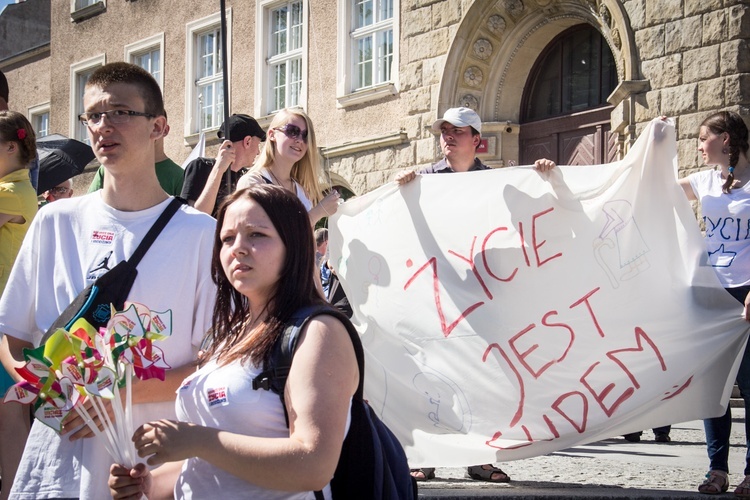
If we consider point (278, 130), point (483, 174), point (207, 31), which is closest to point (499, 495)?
point (483, 174)

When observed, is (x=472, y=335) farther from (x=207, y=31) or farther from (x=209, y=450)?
(x=207, y=31)

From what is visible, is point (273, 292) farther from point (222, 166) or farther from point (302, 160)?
point (302, 160)

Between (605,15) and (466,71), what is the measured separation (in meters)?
2.63

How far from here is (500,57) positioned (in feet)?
50.1

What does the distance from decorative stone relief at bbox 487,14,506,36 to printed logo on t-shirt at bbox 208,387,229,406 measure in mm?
12867

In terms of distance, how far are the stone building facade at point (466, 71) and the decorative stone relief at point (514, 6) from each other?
0.01m

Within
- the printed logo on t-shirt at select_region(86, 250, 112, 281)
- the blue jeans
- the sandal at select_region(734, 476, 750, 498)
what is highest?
the printed logo on t-shirt at select_region(86, 250, 112, 281)

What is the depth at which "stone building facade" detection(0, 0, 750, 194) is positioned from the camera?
462 inches

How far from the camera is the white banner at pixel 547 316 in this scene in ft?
17.8

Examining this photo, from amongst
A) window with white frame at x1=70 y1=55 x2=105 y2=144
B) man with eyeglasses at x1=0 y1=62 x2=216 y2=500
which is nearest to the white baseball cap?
man with eyeglasses at x1=0 y1=62 x2=216 y2=500

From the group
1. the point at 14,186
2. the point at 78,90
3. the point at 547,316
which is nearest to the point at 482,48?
the point at 547,316

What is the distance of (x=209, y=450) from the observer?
2.43 m

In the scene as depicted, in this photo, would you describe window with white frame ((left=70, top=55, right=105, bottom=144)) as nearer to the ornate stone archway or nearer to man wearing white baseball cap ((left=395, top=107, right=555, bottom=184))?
the ornate stone archway

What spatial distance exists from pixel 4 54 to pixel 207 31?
16682 millimetres
